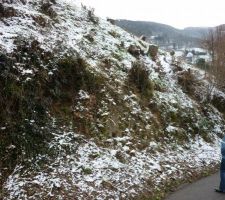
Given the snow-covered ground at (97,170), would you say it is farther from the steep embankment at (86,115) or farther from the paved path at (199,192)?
the paved path at (199,192)

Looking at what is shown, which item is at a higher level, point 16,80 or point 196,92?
point 16,80

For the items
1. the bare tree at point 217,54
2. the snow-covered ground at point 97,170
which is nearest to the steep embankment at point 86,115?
the snow-covered ground at point 97,170

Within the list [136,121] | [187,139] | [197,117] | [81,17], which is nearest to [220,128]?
[197,117]

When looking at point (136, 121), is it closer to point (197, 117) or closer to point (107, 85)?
point (107, 85)

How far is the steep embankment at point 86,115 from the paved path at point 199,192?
0.45 metres

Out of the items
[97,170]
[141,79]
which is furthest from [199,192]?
[141,79]

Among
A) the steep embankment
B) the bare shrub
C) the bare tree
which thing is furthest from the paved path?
the bare tree

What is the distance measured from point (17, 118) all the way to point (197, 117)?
8126mm

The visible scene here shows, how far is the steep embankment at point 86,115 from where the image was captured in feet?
29.5

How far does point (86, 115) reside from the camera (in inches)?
447

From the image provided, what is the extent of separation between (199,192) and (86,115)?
154 inches

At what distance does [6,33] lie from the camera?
37.9ft

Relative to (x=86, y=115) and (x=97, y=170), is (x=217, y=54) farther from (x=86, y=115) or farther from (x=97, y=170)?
(x=97, y=170)

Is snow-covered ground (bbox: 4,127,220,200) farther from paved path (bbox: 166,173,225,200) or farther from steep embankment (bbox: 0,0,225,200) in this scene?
paved path (bbox: 166,173,225,200)
